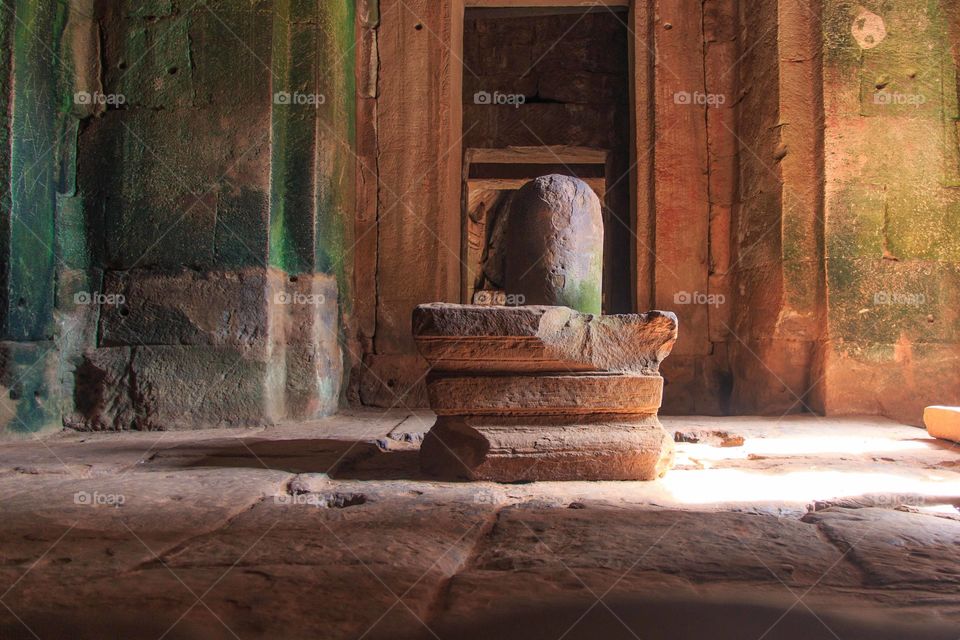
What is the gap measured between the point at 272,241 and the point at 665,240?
3.28 metres

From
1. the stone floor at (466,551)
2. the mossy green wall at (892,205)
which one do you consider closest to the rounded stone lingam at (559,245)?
the stone floor at (466,551)

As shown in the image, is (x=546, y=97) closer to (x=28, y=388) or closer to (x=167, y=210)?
(x=167, y=210)

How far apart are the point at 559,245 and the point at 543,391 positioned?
780mm

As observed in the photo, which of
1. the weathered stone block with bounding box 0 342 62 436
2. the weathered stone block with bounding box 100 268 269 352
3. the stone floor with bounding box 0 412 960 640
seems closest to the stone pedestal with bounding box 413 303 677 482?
the stone floor with bounding box 0 412 960 640

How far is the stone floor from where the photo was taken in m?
1.42

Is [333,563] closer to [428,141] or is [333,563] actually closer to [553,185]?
[553,185]

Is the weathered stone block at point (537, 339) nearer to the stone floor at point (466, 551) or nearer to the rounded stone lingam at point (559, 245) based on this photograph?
the rounded stone lingam at point (559, 245)

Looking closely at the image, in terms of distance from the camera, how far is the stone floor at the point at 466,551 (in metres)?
1.42

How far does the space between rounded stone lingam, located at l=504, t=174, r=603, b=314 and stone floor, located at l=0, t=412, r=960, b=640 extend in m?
0.96

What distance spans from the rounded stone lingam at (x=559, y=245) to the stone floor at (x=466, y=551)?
0.96 metres

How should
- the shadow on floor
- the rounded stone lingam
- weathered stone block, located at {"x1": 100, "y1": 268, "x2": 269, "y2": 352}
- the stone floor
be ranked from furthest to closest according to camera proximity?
weathered stone block, located at {"x1": 100, "y1": 268, "x2": 269, "y2": 352} < the rounded stone lingam < the shadow on floor < the stone floor

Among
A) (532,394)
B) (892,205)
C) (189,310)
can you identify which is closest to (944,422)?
(892,205)

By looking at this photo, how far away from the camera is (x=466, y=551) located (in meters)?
1.93

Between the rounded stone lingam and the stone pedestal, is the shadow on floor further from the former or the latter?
the rounded stone lingam
